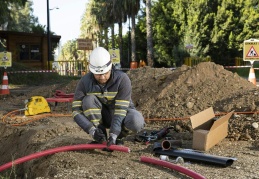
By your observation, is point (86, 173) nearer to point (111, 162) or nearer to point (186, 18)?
point (111, 162)

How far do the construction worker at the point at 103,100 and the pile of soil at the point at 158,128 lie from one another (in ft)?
1.10

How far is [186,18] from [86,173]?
32707 millimetres

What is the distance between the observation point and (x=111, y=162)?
454 centimetres

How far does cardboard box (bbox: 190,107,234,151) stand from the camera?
509cm

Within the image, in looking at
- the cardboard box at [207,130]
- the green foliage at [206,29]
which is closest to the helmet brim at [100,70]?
the cardboard box at [207,130]

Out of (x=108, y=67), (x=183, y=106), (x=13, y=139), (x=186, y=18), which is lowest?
(x=13, y=139)

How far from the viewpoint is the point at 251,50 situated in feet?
39.7

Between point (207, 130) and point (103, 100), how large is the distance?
1.55 m

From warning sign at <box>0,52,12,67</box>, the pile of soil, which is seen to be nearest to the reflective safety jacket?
the pile of soil

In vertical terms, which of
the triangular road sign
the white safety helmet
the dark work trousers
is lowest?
the dark work trousers

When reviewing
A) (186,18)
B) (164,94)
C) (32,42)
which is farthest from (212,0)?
(164,94)

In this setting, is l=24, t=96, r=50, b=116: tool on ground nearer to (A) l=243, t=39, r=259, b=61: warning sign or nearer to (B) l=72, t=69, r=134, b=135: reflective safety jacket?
(B) l=72, t=69, r=134, b=135: reflective safety jacket

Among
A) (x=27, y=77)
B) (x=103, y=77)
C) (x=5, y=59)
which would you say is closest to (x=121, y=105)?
(x=103, y=77)

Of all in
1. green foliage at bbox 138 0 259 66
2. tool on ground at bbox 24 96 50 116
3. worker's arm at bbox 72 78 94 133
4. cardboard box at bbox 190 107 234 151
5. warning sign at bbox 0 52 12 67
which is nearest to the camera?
worker's arm at bbox 72 78 94 133
